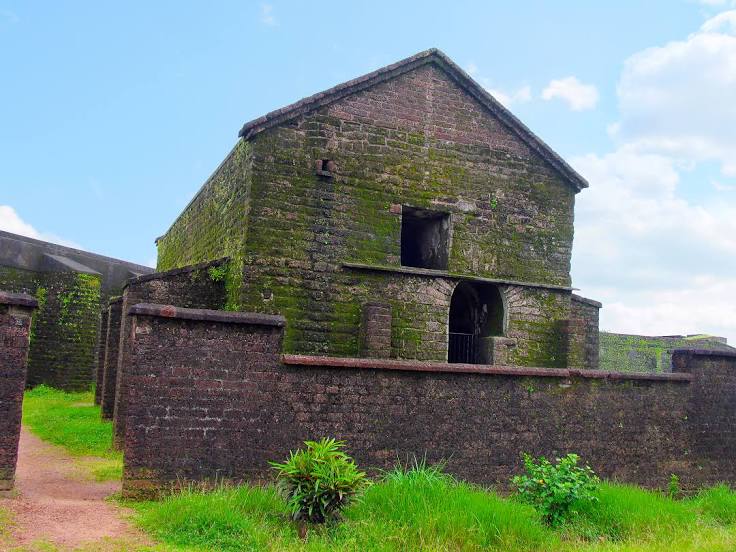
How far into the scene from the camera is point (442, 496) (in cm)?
766

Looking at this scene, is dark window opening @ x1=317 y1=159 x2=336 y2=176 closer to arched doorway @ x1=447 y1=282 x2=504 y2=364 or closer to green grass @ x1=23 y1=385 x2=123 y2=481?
arched doorway @ x1=447 y1=282 x2=504 y2=364

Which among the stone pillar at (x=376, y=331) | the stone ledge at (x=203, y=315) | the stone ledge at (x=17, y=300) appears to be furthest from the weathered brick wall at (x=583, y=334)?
the stone ledge at (x=17, y=300)

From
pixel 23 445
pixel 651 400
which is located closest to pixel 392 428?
pixel 651 400

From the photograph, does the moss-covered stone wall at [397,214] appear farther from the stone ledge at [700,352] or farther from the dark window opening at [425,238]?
the stone ledge at [700,352]

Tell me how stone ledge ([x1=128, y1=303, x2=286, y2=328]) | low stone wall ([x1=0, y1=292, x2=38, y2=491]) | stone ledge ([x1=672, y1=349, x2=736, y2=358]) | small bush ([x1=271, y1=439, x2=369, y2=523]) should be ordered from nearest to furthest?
1. small bush ([x1=271, y1=439, x2=369, y2=523])
2. low stone wall ([x1=0, y1=292, x2=38, y2=491])
3. stone ledge ([x1=128, y1=303, x2=286, y2=328])
4. stone ledge ([x1=672, y1=349, x2=736, y2=358])

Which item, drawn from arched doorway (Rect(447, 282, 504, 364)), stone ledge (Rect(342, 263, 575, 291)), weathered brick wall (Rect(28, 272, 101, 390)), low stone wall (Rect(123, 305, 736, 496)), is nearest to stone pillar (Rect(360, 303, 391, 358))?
stone ledge (Rect(342, 263, 575, 291))

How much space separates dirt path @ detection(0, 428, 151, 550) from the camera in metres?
6.34

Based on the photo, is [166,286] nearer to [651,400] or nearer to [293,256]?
[293,256]

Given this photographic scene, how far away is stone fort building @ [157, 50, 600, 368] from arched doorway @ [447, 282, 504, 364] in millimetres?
29

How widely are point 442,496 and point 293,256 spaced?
533cm

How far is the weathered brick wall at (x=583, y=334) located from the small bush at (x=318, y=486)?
7.51 meters

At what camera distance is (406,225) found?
1469 centimetres

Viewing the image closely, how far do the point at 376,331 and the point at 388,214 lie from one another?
2.16 meters

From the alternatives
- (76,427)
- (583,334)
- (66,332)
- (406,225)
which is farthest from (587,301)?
(66,332)
